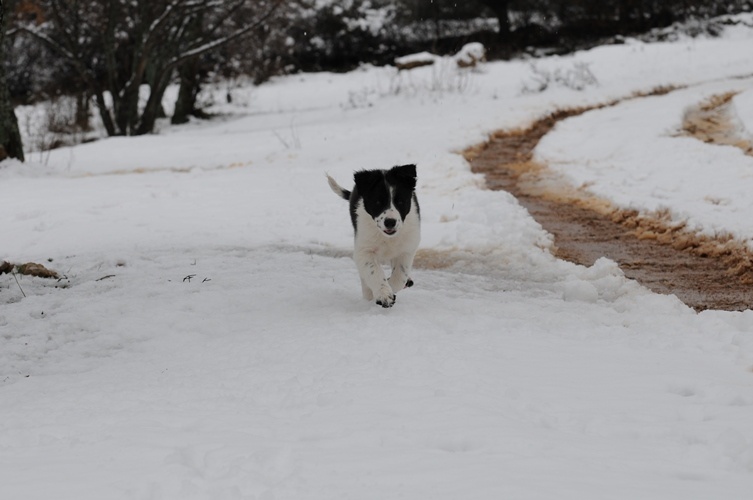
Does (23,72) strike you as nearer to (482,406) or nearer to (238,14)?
(238,14)

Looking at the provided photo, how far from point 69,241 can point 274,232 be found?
7.52ft

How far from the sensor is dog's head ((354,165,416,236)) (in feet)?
18.7

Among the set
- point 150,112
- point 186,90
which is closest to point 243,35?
point 186,90

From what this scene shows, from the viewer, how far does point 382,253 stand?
6.11 m

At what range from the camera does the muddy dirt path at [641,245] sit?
6719 millimetres

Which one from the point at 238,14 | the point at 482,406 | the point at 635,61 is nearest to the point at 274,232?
the point at 482,406

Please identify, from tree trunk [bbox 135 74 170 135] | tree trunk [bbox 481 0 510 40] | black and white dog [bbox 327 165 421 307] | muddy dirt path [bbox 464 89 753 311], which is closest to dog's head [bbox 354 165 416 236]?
black and white dog [bbox 327 165 421 307]

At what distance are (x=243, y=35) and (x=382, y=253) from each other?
2022 centimetres

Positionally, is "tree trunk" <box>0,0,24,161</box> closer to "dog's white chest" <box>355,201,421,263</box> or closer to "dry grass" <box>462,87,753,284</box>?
"dry grass" <box>462,87,753,284</box>

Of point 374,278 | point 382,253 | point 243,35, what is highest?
point 243,35

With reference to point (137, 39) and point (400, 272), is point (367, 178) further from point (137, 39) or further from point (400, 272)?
point (137, 39)

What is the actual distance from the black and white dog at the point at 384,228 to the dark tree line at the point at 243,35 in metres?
14.2

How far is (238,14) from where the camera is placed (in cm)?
2336

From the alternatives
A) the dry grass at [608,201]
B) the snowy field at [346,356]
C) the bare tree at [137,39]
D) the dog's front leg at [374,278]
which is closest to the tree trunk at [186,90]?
the bare tree at [137,39]
